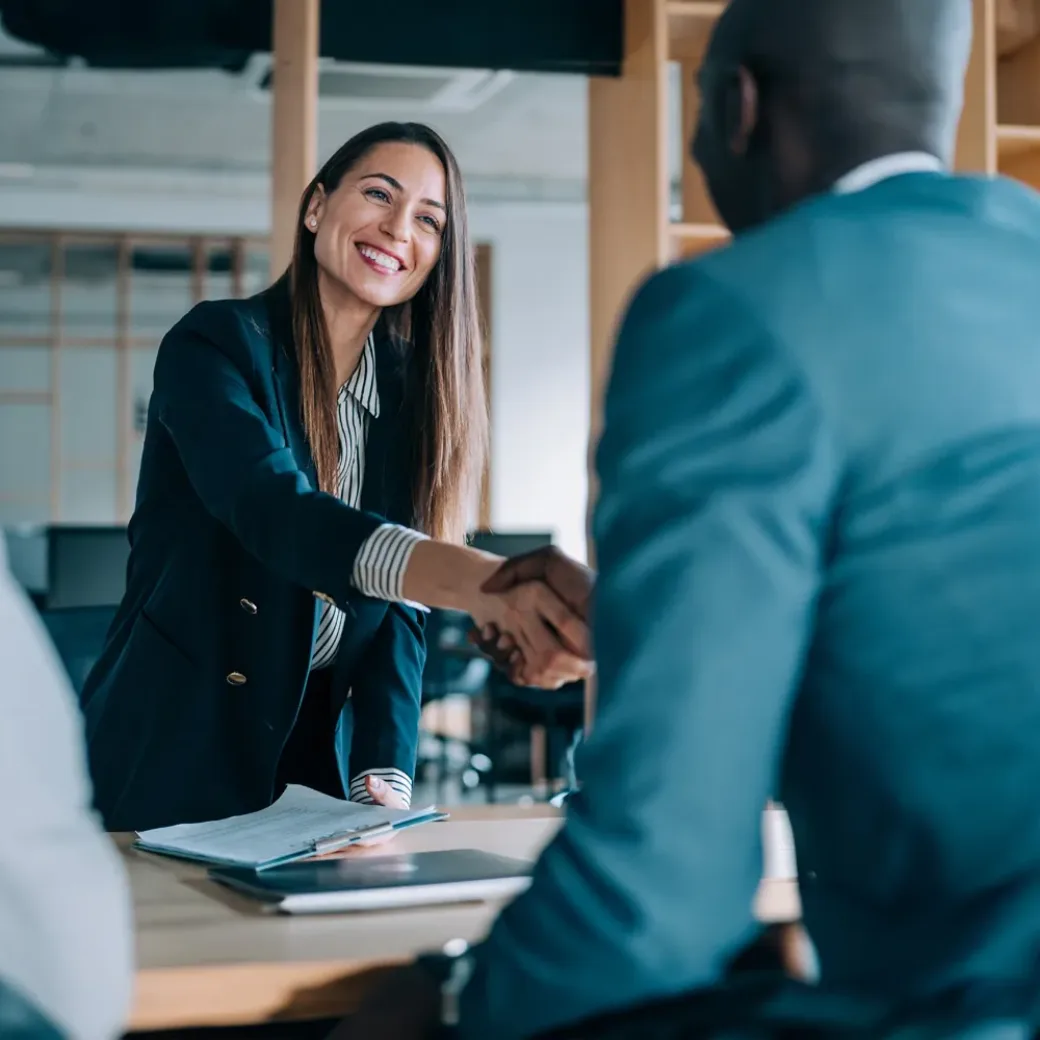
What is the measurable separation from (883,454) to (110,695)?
1.28 meters

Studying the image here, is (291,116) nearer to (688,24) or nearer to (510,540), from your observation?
(688,24)

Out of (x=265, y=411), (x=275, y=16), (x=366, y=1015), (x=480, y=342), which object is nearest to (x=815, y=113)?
(x=366, y=1015)

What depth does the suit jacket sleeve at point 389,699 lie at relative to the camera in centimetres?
181

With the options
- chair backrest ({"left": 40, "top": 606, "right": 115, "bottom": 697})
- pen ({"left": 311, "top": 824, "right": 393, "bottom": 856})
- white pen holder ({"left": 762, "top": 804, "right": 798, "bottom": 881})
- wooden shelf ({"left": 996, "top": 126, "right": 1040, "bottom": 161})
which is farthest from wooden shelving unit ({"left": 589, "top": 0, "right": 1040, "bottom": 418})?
pen ({"left": 311, "top": 824, "right": 393, "bottom": 856})

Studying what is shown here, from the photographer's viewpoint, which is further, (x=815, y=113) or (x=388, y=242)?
(x=388, y=242)

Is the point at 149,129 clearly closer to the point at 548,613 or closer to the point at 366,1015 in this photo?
the point at 548,613

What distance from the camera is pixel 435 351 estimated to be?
6.60 ft

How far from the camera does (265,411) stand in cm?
173

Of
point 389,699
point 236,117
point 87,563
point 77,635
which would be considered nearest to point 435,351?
point 389,699

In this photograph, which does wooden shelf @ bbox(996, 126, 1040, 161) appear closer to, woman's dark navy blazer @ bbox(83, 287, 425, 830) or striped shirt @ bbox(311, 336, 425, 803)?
striped shirt @ bbox(311, 336, 425, 803)

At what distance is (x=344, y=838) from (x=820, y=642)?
0.73 metres

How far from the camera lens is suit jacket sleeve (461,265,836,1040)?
26.4 inches

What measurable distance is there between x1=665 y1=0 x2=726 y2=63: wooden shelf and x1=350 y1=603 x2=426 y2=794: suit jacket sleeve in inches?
94.9

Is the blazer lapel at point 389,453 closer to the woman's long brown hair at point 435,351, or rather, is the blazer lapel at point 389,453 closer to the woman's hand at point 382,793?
the woman's long brown hair at point 435,351
